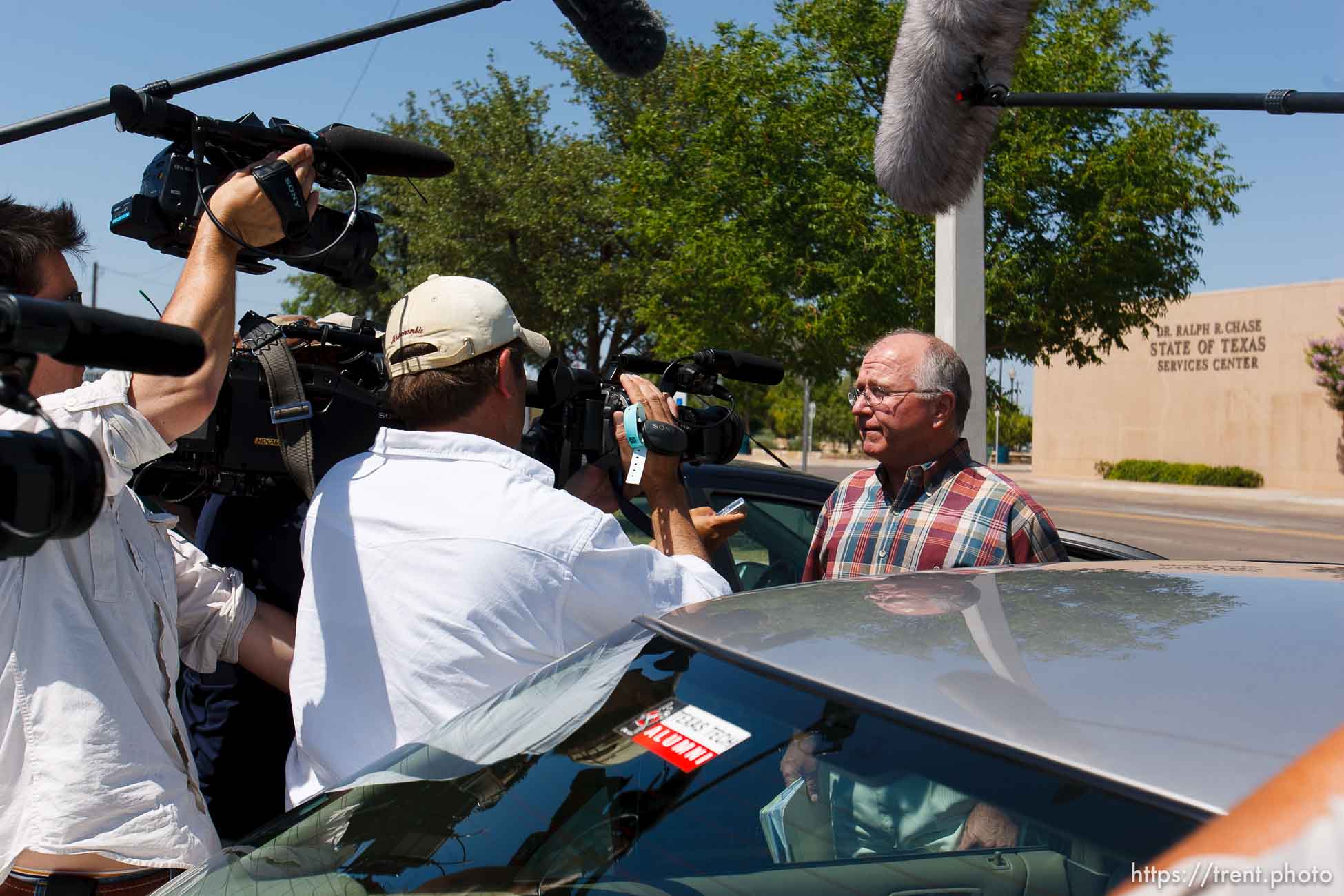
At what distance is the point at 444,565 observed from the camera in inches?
74.8

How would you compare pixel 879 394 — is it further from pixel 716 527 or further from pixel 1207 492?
pixel 1207 492

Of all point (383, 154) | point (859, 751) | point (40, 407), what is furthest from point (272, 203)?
point (859, 751)

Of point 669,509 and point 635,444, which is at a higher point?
point 635,444

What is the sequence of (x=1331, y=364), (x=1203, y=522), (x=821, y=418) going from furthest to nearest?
(x=821, y=418) < (x=1331, y=364) < (x=1203, y=522)

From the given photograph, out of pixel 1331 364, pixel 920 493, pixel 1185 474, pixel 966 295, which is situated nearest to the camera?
pixel 920 493

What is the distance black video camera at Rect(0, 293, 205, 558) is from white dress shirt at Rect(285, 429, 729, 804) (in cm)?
83

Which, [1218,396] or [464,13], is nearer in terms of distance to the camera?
[464,13]

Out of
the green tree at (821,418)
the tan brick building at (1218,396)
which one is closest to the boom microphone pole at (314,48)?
the tan brick building at (1218,396)

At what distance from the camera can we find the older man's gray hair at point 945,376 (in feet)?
10.7

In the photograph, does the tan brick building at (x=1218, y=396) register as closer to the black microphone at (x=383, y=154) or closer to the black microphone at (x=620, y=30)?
the black microphone at (x=620, y=30)

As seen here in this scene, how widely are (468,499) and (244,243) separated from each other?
58 centimetres

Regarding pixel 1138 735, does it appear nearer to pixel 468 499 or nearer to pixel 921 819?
pixel 921 819

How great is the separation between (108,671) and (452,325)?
0.81 m

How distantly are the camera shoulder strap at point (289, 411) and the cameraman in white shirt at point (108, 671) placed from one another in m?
0.47
